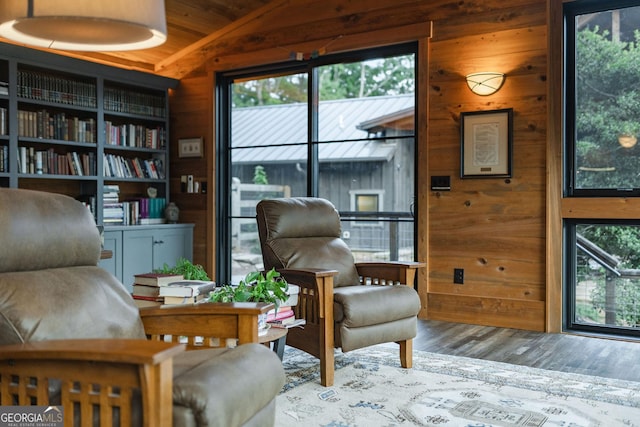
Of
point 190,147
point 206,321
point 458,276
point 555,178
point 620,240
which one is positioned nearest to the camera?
point 206,321

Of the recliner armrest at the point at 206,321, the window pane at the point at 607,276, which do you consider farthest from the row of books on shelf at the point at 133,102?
the window pane at the point at 607,276

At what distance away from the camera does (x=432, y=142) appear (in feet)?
16.4

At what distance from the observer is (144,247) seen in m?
5.84

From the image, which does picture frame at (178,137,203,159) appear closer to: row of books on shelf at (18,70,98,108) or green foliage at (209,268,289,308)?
row of books on shelf at (18,70,98,108)

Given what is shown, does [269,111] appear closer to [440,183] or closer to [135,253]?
[135,253]

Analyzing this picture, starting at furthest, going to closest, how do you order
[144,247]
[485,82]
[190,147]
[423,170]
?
[190,147]
[144,247]
[423,170]
[485,82]

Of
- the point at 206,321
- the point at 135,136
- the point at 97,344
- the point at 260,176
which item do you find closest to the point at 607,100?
the point at 260,176

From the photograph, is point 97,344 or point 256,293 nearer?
point 97,344

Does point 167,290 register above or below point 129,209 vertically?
below

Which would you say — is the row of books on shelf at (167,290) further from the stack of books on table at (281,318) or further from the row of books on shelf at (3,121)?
the row of books on shelf at (3,121)

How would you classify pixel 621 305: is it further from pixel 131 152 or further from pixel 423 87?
pixel 131 152

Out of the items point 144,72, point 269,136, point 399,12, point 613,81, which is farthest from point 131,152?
point 613,81

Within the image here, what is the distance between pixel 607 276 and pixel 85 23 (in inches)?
150

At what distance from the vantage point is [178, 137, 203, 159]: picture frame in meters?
6.37
